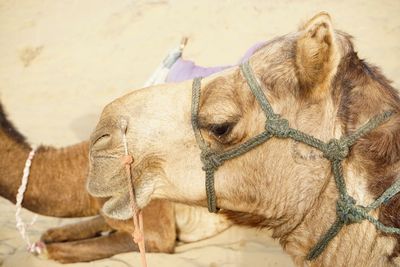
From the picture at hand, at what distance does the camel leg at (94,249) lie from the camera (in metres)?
3.70

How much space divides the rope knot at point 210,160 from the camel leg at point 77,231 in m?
2.39

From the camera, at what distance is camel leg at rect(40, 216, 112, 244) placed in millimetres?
3920

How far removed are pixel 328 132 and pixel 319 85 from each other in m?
0.18

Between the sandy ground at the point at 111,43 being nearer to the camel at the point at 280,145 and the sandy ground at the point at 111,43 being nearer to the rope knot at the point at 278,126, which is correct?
the camel at the point at 280,145

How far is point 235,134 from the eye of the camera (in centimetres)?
172

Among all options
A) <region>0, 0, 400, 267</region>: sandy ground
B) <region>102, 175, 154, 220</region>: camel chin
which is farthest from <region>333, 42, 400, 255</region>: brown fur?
<region>0, 0, 400, 267</region>: sandy ground

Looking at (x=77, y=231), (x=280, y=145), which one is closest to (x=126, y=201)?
(x=280, y=145)

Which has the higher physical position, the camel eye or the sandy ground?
the camel eye

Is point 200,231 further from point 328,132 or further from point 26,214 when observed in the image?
point 328,132

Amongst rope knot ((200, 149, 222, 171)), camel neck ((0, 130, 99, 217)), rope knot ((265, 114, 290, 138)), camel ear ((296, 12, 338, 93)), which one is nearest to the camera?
camel ear ((296, 12, 338, 93))

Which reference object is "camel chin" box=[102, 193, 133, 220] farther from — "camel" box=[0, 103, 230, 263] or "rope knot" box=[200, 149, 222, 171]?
"camel" box=[0, 103, 230, 263]

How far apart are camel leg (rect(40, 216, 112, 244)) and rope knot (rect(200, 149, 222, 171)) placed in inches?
94.3

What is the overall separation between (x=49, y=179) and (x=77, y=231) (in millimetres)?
830

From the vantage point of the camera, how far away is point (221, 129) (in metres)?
1.74
